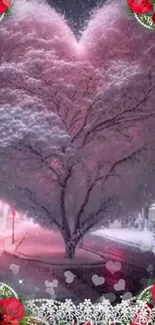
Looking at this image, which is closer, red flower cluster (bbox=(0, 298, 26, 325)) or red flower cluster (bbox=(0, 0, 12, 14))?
red flower cluster (bbox=(0, 298, 26, 325))

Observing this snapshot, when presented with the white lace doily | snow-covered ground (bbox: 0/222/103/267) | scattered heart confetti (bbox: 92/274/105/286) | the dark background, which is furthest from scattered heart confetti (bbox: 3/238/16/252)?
the dark background

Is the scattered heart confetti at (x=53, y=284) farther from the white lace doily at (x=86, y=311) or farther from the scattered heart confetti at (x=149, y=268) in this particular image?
the scattered heart confetti at (x=149, y=268)

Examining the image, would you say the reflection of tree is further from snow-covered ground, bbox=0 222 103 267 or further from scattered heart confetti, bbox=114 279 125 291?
scattered heart confetti, bbox=114 279 125 291

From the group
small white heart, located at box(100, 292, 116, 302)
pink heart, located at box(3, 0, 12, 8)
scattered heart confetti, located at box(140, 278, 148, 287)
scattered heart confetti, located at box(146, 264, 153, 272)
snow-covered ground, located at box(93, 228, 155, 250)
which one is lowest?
small white heart, located at box(100, 292, 116, 302)

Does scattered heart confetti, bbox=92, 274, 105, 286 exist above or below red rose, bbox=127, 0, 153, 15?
below

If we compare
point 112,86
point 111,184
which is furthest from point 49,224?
point 112,86

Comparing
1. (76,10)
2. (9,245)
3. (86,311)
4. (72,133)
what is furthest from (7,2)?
(86,311)

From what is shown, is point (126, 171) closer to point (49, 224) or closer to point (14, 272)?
point (49, 224)

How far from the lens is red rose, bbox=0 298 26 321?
1.74 meters

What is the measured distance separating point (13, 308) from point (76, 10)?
4.58 feet

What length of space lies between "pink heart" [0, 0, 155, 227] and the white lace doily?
45 cm

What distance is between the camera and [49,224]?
1916mm

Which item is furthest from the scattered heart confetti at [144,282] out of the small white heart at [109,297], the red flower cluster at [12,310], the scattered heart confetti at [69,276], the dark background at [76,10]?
the dark background at [76,10]

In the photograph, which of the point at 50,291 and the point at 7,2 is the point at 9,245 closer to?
the point at 50,291
